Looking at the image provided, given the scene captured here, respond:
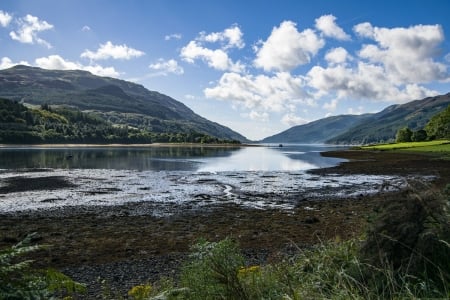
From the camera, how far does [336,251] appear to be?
29.3ft

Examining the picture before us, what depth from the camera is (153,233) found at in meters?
21.8

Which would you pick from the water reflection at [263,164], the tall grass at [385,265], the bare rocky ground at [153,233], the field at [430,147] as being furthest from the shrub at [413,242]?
the field at [430,147]

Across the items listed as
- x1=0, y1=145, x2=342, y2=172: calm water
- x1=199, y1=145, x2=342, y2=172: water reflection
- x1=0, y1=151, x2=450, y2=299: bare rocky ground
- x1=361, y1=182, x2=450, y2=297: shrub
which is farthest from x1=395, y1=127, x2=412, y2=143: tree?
x1=361, y1=182, x2=450, y2=297: shrub

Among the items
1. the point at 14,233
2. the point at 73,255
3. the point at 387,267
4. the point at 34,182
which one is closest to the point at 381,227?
the point at 387,267

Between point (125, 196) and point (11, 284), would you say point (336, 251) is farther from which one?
point (125, 196)

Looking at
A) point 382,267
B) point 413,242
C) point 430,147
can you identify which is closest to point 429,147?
point 430,147

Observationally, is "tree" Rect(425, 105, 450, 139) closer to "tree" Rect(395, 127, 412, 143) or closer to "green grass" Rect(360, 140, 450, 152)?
"green grass" Rect(360, 140, 450, 152)

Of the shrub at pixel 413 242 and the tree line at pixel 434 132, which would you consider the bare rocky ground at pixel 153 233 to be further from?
the tree line at pixel 434 132

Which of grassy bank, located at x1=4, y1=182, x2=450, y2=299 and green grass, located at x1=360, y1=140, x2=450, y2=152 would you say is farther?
green grass, located at x1=360, y1=140, x2=450, y2=152

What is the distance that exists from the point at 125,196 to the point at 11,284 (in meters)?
32.4

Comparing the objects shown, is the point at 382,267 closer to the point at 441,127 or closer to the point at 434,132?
the point at 441,127

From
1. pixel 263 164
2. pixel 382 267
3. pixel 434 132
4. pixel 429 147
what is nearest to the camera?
pixel 382 267

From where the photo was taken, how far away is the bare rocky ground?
50.9 feet

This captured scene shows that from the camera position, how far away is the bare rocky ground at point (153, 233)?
15509mm
